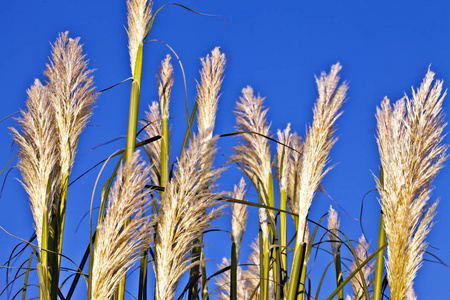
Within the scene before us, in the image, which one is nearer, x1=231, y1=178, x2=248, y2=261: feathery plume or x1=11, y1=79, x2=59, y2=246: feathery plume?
x1=11, y1=79, x2=59, y2=246: feathery plume

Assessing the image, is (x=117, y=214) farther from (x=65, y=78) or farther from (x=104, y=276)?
(x=65, y=78)

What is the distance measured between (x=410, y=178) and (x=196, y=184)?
883mm

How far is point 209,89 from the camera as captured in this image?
3.19 meters

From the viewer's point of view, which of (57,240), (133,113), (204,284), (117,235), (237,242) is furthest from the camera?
(237,242)

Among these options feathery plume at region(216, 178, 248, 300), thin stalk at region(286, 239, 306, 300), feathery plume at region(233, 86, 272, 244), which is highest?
feathery plume at region(233, 86, 272, 244)

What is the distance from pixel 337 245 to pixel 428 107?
58.1 inches

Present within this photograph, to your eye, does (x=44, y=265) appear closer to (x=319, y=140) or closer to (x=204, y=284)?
(x=204, y=284)

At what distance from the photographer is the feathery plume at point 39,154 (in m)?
2.65

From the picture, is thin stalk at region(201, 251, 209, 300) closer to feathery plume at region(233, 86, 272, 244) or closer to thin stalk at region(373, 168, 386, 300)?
feathery plume at region(233, 86, 272, 244)

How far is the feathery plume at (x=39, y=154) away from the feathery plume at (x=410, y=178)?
1.52 meters

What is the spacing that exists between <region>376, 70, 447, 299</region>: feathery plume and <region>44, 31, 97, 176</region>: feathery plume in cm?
150

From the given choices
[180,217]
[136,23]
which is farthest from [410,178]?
[136,23]

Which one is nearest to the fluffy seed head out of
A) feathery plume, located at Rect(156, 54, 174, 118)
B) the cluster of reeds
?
the cluster of reeds

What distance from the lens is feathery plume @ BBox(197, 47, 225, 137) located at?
3.13 metres
